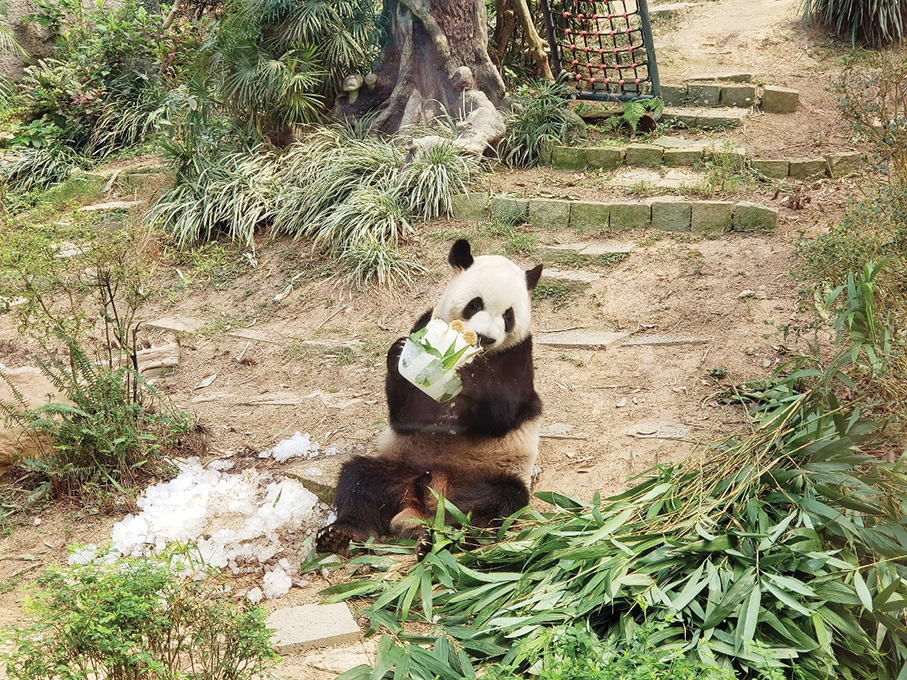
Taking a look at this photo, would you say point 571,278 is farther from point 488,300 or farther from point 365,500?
point 365,500

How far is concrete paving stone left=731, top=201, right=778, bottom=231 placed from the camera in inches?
248

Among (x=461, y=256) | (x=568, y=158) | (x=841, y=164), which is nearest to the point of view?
(x=461, y=256)

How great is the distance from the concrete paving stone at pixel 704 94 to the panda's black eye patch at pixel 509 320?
5.87 metres

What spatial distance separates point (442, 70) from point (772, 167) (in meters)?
3.28

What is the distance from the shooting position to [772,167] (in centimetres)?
710

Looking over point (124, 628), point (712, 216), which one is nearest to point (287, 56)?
point (712, 216)

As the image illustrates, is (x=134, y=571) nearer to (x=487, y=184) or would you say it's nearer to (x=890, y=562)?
(x=890, y=562)

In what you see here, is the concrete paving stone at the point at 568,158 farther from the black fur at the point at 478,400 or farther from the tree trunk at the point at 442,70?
the black fur at the point at 478,400

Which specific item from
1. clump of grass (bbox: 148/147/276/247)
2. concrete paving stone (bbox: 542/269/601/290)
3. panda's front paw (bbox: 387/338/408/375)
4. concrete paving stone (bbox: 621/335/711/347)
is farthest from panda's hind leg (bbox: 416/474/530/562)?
clump of grass (bbox: 148/147/276/247)

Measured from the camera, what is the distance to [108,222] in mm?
8312

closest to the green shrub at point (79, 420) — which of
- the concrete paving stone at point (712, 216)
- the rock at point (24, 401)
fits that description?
the rock at point (24, 401)

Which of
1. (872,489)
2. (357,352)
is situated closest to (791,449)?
(872,489)

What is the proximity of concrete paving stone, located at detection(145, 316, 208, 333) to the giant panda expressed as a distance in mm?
3404

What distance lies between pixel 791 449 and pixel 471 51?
5.87 m
